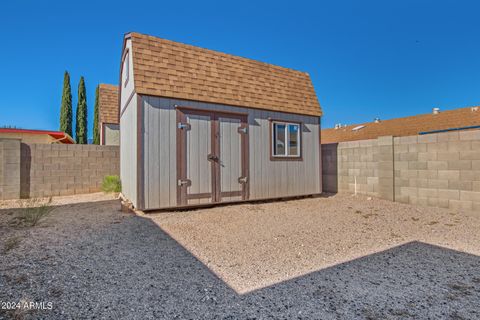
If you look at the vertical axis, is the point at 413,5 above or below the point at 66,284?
above

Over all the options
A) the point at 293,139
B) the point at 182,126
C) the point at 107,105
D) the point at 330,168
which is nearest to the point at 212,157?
the point at 182,126

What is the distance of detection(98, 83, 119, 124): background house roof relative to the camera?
11944 mm

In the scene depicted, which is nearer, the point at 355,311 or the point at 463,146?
the point at 355,311

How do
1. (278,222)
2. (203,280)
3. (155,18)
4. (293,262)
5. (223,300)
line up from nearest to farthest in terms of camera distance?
(223,300) → (203,280) → (293,262) → (278,222) → (155,18)

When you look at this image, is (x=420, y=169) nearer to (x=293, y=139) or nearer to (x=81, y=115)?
(x=293, y=139)

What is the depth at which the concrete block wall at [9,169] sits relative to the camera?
703 centimetres

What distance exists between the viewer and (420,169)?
607 cm

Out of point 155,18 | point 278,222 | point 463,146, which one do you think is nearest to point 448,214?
point 463,146

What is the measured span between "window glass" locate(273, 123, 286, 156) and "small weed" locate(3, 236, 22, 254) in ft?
18.6

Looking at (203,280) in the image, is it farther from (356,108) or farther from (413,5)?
(356,108)

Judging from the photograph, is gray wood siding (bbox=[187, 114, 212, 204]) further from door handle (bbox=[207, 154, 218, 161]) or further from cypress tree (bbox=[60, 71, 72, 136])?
cypress tree (bbox=[60, 71, 72, 136])

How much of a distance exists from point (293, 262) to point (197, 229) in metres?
2.00

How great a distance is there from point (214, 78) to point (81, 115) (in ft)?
71.9

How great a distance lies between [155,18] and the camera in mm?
8070
